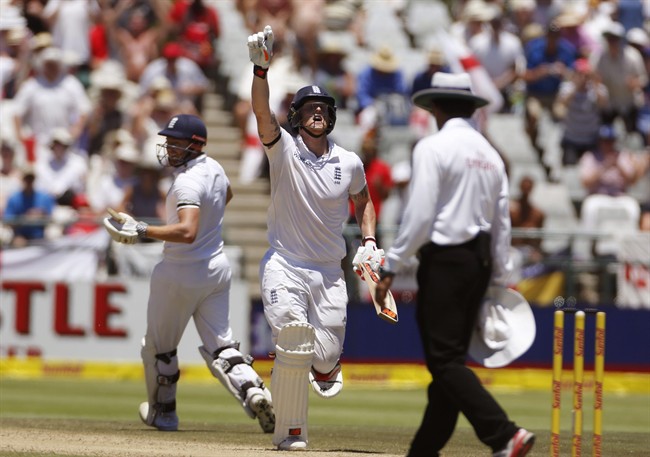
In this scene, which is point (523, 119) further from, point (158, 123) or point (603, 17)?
point (158, 123)

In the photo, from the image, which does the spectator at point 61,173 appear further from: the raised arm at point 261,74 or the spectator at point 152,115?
the raised arm at point 261,74

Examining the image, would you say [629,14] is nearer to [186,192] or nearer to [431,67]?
[431,67]

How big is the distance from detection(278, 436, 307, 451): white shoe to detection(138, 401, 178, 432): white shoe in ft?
6.34

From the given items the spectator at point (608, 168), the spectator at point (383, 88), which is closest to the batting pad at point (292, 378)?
the spectator at point (608, 168)

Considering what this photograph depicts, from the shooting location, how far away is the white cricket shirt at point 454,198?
8.04 metres

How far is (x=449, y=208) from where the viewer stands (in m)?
8.19

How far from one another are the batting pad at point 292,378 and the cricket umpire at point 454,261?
5.22 feet

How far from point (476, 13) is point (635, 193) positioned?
359 cm

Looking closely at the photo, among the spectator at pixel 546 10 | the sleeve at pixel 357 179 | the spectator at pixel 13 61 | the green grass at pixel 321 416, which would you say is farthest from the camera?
the spectator at pixel 546 10

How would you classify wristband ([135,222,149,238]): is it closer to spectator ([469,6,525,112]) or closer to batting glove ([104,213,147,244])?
batting glove ([104,213,147,244])

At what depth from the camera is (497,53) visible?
2178 cm

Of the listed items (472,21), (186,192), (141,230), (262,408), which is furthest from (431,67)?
(141,230)

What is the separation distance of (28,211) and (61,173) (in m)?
0.89

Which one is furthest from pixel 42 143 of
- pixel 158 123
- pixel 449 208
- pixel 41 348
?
pixel 449 208
